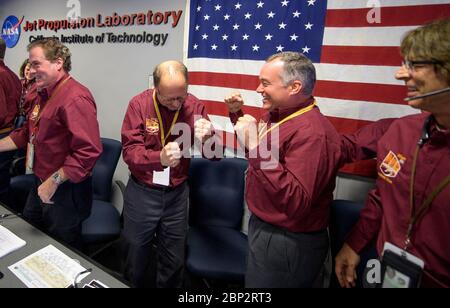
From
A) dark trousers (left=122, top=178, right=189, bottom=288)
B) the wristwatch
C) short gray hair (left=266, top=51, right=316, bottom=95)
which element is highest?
short gray hair (left=266, top=51, right=316, bottom=95)

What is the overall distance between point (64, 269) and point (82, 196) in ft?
2.34

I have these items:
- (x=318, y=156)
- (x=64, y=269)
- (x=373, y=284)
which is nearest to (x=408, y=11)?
(x=318, y=156)

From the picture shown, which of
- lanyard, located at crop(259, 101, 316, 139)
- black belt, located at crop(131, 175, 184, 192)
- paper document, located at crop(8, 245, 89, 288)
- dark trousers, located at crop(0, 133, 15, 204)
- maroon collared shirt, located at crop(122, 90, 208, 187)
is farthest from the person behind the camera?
dark trousers, located at crop(0, 133, 15, 204)

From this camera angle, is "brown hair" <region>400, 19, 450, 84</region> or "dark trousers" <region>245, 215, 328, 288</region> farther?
"dark trousers" <region>245, 215, 328, 288</region>

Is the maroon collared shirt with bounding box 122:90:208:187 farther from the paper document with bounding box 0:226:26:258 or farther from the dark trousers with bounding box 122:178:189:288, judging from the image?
the paper document with bounding box 0:226:26:258

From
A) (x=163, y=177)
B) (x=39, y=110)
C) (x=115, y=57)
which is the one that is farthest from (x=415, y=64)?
(x=115, y=57)

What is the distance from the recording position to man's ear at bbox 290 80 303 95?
130 cm

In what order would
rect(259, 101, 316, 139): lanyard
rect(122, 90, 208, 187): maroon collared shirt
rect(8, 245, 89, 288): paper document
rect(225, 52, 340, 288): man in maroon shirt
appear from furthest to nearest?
rect(122, 90, 208, 187): maroon collared shirt < rect(259, 101, 316, 139): lanyard < rect(225, 52, 340, 288): man in maroon shirt < rect(8, 245, 89, 288): paper document

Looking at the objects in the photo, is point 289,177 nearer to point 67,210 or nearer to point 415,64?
point 415,64

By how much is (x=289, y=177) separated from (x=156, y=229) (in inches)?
44.0

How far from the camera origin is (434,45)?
0.96 metres

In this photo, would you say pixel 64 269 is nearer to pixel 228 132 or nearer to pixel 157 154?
pixel 157 154

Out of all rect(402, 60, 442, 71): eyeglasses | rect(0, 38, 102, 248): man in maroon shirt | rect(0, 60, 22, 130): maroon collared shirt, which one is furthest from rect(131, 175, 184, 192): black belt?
rect(0, 60, 22, 130): maroon collared shirt

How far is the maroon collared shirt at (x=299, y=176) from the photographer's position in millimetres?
1188
